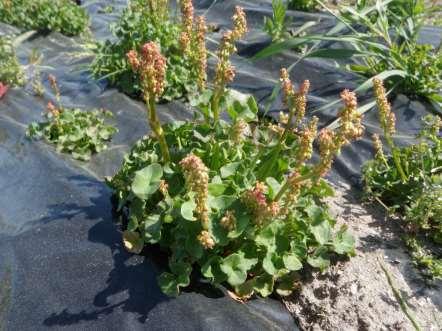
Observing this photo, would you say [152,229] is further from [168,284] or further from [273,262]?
[273,262]

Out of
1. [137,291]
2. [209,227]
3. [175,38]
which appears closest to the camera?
[209,227]

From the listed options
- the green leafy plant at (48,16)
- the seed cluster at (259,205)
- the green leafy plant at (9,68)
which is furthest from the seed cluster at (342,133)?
the green leafy plant at (48,16)

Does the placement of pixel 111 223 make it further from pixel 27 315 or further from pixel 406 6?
pixel 406 6

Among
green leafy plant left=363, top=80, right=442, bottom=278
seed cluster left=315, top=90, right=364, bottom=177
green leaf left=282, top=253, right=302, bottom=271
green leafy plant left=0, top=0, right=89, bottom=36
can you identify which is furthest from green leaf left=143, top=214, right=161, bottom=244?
green leafy plant left=0, top=0, right=89, bottom=36

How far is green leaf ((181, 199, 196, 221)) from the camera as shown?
4.89 feet

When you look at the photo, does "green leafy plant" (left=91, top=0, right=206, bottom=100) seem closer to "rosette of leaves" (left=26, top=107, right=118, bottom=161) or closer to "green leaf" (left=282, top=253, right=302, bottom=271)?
"rosette of leaves" (left=26, top=107, right=118, bottom=161)

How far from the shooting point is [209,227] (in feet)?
5.16

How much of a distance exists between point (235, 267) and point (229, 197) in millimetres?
260

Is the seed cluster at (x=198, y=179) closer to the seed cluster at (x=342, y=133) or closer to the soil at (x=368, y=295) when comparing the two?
the seed cluster at (x=342, y=133)

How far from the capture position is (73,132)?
270 centimetres

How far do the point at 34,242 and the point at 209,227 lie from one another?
2.71 feet

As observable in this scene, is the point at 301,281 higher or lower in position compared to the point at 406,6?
lower

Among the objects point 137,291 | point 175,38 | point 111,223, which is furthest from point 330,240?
point 175,38

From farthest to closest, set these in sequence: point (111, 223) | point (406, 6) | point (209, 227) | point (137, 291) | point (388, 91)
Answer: point (406, 6) < point (388, 91) < point (111, 223) < point (137, 291) < point (209, 227)
